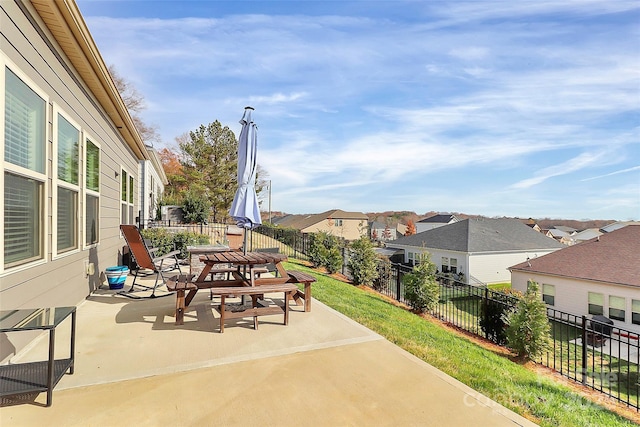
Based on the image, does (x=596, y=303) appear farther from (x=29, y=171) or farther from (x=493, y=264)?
(x=29, y=171)

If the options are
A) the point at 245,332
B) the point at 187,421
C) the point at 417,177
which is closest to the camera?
the point at 187,421

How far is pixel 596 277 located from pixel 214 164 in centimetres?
2537

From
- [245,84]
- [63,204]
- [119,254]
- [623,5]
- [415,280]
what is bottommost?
[415,280]

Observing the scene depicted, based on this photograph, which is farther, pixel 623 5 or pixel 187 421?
pixel 623 5

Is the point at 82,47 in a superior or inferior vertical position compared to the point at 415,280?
superior

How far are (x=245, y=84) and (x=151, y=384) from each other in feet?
34.3

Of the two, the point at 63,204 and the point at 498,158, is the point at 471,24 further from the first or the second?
the point at 498,158

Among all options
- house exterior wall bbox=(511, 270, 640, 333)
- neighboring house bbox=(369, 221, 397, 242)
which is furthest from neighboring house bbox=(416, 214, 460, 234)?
house exterior wall bbox=(511, 270, 640, 333)

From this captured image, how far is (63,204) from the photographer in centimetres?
420

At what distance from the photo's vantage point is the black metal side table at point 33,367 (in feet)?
6.93

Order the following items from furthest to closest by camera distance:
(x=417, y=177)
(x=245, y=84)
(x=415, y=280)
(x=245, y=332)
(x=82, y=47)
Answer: (x=417, y=177), (x=245, y=84), (x=415, y=280), (x=82, y=47), (x=245, y=332)

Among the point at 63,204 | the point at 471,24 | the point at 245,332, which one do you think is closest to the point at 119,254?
the point at 63,204

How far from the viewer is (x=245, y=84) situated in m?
11.2

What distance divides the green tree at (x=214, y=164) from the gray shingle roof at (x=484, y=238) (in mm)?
16090
